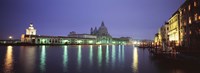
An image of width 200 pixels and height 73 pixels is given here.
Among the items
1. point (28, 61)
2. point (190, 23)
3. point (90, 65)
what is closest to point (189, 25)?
point (190, 23)

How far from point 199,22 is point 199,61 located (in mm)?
18339

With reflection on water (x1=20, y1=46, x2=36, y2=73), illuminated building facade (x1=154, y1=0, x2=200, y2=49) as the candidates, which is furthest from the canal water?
illuminated building facade (x1=154, y1=0, x2=200, y2=49)

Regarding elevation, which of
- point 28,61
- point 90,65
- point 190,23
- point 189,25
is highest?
point 190,23

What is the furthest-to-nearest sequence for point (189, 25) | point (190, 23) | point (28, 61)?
point (189, 25) → point (190, 23) → point (28, 61)

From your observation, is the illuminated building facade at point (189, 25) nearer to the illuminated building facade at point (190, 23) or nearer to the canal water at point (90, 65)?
the illuminated building facade at point (190, 23)

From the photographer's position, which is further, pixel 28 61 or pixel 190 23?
pixel 190 23

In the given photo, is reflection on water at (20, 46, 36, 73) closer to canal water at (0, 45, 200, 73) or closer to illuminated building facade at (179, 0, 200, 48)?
canal water at (0, 45, 200, 73)


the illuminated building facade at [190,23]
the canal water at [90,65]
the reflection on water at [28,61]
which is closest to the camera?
the canal water at [90,65]

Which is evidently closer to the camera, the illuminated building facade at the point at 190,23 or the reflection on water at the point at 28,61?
the reflection on water at the point at 28,61

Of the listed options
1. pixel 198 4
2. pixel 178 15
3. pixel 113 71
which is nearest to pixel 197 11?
pixel 198 4

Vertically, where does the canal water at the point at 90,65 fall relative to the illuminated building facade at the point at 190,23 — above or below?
below

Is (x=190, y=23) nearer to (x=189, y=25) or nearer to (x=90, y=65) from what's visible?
(x=189, y=25)

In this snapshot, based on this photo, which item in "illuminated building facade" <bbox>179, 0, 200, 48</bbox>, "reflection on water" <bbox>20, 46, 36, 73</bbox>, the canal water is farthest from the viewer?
"illuminated building facade" <bbox>179, 0, 200, 48</bbox>

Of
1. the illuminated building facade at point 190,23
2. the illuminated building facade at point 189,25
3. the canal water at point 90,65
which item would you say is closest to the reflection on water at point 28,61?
the canal water at point 90,65
